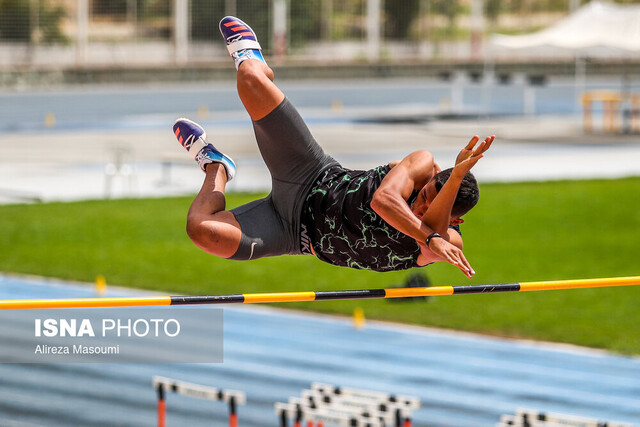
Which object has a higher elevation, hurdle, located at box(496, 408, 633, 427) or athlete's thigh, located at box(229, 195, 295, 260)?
athlete's thigh, located at box(229, 195, 295, 260)

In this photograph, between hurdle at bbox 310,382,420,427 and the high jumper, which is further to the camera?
hurdle at bbox 310,382,420,427

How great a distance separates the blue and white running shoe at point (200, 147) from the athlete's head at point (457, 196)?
2.87ft

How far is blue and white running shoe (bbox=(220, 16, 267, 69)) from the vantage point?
415 centimetres

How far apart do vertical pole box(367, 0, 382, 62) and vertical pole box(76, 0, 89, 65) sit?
794 cm

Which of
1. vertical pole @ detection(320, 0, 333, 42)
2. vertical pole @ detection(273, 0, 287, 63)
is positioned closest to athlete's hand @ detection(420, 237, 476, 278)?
vertical pole @ detection(273, 0, 287, 63)

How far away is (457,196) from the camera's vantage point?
3719mm

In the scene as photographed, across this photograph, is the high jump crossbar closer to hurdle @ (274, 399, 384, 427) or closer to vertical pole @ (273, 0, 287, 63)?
hurdle @ (274, 399, 384, 427)

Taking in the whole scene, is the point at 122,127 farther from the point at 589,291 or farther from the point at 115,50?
the point at 589,291

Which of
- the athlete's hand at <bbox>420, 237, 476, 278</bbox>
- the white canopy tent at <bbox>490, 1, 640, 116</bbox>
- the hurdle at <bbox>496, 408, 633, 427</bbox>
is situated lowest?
the hurdle at <bbox>496, 408, 633, 427</bbox>

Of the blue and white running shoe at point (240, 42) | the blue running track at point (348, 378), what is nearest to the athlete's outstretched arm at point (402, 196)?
the blue and white running shoe at point (240, 42)

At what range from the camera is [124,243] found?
12.3m

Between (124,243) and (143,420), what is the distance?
17.2 feet

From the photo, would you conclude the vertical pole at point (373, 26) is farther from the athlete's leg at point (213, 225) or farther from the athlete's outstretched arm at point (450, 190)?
the athlete's outstretched arm at point (450, 190)

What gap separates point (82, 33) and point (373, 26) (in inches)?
325
